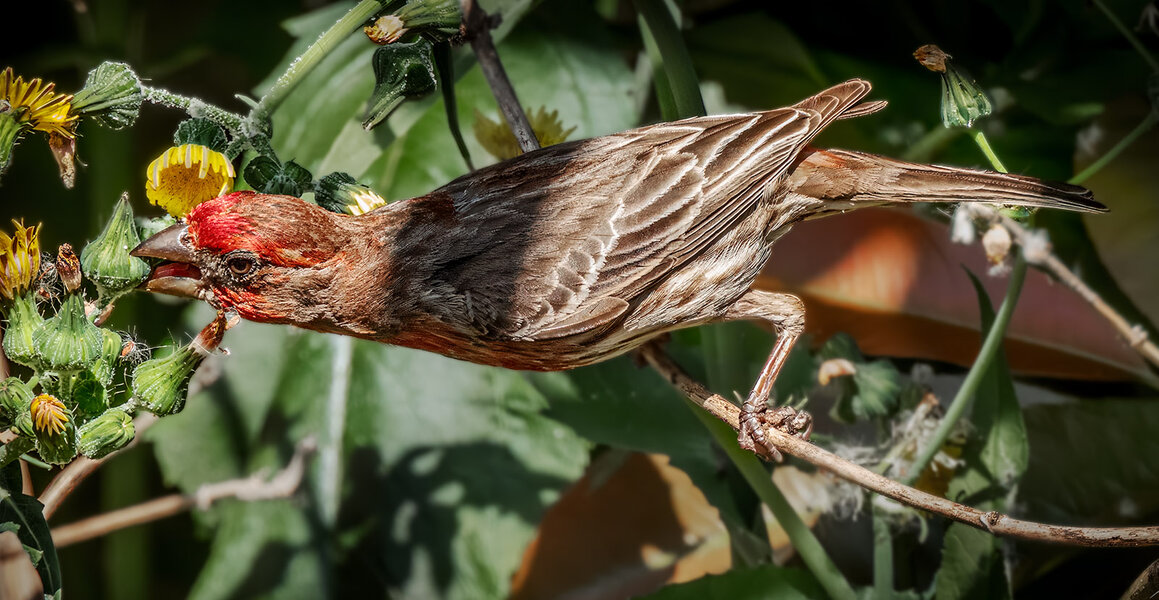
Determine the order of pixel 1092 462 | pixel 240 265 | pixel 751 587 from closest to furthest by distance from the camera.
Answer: pixel 240 265 < pixel 751 587 < pixel 1092 462

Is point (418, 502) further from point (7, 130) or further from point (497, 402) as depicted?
point (7, 130)

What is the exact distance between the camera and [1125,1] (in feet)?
6.56

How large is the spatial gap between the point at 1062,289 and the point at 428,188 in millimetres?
1389

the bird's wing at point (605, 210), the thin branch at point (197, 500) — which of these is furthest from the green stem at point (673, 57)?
the thin branch at point (197, 500)

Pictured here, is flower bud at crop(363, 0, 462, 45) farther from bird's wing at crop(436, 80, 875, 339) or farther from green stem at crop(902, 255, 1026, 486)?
green stem at crop(902, 255, 1026, 486)

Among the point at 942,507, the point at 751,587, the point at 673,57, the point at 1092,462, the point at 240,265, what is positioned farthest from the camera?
the point at 1092,462

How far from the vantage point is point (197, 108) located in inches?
48.1

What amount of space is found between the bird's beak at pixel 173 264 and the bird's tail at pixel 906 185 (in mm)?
868

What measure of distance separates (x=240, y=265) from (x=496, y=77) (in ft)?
1.75

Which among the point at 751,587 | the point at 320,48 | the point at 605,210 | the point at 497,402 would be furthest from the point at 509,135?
the point at 751,587

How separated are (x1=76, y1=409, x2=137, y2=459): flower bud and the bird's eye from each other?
23 cm

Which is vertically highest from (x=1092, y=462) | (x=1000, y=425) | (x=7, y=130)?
(x=7, y=130)

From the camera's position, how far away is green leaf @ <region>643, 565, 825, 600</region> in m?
1.63

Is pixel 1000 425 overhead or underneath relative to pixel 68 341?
underneath
